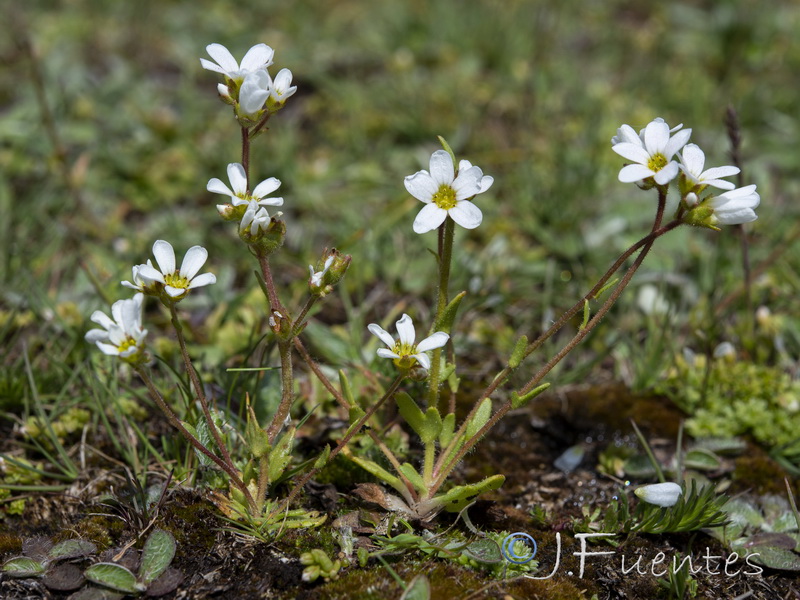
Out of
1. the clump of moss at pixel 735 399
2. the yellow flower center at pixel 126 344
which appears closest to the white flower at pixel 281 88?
the yellow flower center at pixel 126 344

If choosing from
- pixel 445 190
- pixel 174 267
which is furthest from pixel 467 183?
pixel 174 267

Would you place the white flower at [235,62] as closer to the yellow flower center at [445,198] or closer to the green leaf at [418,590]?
the yellow flower center at [445,198]

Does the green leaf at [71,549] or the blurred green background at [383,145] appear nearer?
the green leaf at [71,549]

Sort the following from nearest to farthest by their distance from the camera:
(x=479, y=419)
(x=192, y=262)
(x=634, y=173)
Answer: (x=634, y=173)
(x=192, y=262)
(x=479, y=419)

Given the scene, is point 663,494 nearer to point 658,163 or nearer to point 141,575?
point 658,163

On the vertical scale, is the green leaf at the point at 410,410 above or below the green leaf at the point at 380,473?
above

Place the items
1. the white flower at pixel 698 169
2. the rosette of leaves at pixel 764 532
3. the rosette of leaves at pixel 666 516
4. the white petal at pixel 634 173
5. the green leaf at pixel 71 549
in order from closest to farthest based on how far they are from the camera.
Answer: the white petal at pixel 634 173 < the white flower at pixel 698 169 < the green leaf at pixel 71 549 < the rosette of leaves at pixel 666 516 < the rosette of leaves at pixel 764 532

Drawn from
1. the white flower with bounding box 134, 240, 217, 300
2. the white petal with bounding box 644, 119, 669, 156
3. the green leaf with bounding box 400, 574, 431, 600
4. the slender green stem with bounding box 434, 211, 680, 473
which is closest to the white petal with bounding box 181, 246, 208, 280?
the white flower with bounding box 134, 240, 217, 300
